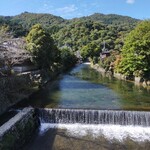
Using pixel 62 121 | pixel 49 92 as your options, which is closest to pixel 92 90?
pixel 49 92

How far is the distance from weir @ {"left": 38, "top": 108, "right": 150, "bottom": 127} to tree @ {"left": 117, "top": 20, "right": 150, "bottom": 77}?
15072mm

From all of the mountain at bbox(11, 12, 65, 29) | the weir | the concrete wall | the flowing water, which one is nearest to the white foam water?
the flowing water

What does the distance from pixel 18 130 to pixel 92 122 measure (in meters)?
5.50

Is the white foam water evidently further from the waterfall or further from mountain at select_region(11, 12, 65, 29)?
mountain at select_region(11, 12, 65, 29)

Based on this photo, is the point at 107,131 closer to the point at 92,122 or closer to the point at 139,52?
the point at 92,122

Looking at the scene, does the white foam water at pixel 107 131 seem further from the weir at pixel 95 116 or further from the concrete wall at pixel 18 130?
the concrete wall at pixel 18 130

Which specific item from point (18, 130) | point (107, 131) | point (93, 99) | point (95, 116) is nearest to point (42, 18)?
point (93, 99)

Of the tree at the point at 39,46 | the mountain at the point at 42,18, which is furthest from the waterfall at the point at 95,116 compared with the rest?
the mountain at the point at 42,18

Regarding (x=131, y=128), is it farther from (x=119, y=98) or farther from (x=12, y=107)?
(x=12, y=107)

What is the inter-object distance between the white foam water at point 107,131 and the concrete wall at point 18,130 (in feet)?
2.96

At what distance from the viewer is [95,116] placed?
17.3m

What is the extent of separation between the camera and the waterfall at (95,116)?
55.6ft

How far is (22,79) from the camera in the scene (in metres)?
23.5

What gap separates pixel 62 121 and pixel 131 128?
4.46m
